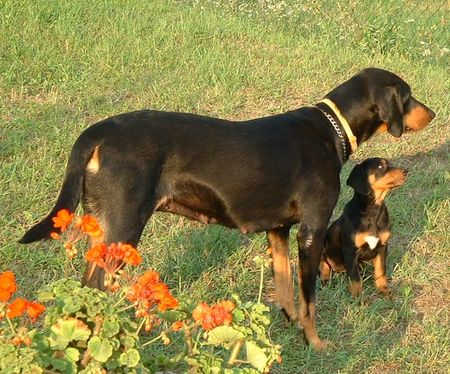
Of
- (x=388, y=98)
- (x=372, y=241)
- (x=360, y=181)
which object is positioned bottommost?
(x=372, y=241)

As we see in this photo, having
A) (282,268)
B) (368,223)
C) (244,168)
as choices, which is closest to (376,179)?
(368,223)

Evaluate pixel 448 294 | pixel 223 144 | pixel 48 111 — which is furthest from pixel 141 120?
pixel 48 111

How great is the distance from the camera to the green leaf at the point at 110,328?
6.93 ft

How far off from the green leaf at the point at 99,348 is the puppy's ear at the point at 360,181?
3117mm

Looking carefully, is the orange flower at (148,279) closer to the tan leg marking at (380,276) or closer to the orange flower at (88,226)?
the orange flower at (88,226)

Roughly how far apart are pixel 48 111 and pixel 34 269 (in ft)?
7.61

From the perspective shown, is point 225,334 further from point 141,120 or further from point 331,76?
point 331,76

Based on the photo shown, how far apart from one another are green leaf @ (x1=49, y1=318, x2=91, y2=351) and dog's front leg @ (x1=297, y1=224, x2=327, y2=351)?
7.95ft

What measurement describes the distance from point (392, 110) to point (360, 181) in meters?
0.52

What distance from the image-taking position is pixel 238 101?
741cm

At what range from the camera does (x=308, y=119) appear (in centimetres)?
450

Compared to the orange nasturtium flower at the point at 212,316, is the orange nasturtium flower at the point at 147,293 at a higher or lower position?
higher

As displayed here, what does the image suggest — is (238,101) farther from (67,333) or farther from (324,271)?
(67,333)

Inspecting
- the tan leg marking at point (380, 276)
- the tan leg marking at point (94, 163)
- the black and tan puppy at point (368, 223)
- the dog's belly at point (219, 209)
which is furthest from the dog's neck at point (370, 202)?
the tan leg marking at point (94, 163)
